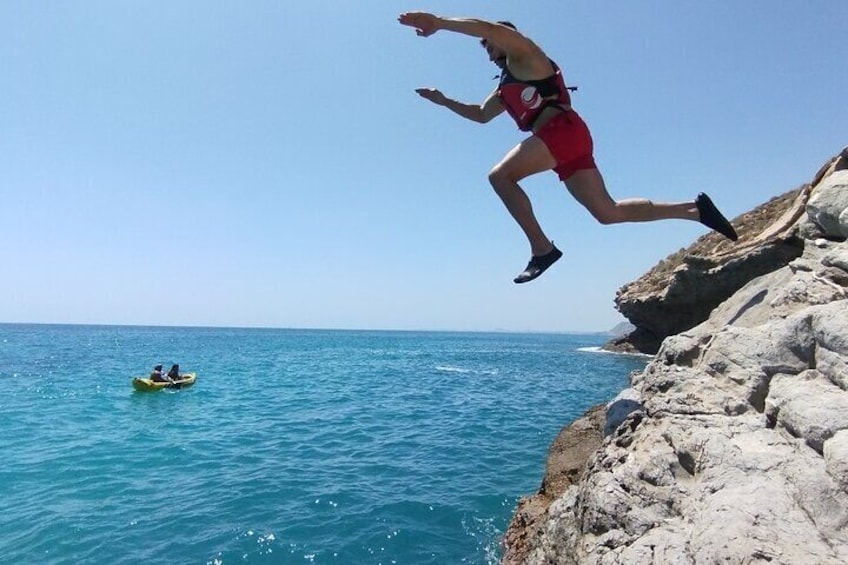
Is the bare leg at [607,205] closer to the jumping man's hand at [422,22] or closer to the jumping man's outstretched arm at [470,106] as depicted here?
the jumping man's outstretched arm at [470,106]

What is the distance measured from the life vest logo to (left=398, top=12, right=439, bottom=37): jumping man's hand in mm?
1063

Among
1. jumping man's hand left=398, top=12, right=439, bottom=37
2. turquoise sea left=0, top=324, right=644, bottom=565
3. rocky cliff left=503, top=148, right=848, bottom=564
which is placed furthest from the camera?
turquoise sea left=0, top=324, right=644, bottom=565

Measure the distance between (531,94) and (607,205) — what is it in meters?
1.32

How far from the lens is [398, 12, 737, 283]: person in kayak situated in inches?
187

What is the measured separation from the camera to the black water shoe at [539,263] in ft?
17.1

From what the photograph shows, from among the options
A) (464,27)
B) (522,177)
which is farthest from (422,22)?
(522,177)

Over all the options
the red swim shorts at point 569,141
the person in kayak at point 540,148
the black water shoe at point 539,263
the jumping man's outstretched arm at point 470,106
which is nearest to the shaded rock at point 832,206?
the person in kayak at point 540,148

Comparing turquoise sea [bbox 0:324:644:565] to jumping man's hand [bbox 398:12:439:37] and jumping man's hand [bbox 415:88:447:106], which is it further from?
jumping man's hand [bbox 398:12:439:37]

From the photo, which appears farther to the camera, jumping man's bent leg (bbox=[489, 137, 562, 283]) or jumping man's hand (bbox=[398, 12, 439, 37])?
jumping man's bent leg (bbox=[489, 137, 562, 283])

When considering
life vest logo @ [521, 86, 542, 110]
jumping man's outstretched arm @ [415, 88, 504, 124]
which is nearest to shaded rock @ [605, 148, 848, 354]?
life vest logo @ [521, 86, 542, 110]

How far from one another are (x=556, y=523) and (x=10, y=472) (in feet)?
53.9

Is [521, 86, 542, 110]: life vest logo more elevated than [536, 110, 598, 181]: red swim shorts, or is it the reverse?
[521, 86, 542, 110]: life vest logo

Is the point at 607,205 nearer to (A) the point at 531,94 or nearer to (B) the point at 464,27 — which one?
(A) the point at 531,94

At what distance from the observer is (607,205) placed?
5113mm
